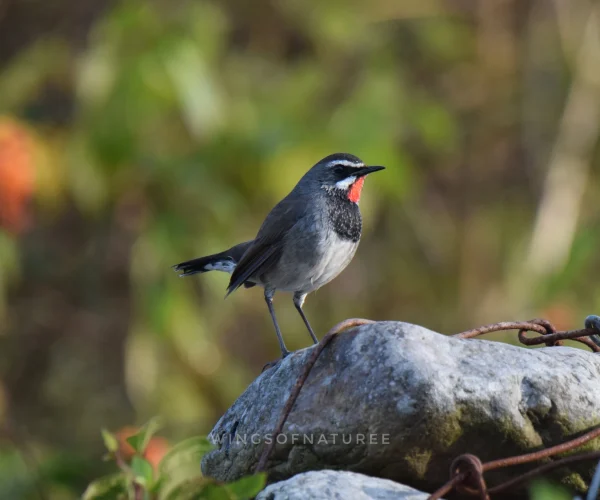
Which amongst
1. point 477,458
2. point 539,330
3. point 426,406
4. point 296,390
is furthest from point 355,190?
point 477,458

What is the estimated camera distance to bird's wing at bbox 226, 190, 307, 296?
580 cm

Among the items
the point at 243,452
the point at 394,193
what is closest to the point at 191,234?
the point at 394,193

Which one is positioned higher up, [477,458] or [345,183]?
[345,183]

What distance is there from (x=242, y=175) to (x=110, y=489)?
7303 mm

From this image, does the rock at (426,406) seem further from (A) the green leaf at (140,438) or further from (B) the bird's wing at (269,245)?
(B) the bird's wing at (269,245)

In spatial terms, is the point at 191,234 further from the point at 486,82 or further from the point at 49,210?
the point at 486,82

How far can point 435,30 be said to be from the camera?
12.7m

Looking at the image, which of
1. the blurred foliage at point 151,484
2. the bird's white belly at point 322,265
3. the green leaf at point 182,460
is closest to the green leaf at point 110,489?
the blurred foliage at point 151,484

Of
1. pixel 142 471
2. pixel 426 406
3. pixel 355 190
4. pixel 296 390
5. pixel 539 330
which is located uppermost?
pixel 355 190

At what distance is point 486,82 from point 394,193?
3117mm

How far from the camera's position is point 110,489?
2.78 metres

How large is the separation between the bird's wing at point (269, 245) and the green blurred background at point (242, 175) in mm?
2717

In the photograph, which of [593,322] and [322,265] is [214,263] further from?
[593,322]

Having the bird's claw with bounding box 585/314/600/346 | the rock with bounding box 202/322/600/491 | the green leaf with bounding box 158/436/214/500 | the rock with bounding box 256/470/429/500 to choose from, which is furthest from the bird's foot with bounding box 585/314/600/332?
the green leaf with bounding box 158/436/214/500
